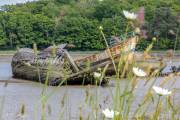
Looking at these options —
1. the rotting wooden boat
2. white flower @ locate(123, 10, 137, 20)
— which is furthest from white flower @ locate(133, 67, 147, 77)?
the rotting wooden boat

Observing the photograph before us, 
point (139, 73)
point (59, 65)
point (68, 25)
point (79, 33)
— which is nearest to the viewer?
point (139, 73)

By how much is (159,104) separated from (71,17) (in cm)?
8441

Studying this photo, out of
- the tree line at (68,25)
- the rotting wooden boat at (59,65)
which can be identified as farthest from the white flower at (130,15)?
the tree line at (68,25)

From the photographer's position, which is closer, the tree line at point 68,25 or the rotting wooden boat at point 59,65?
the rotting wooden boat at point 59,65

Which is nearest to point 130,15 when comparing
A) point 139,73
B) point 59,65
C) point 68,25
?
point 139,73

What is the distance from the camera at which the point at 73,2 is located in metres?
101

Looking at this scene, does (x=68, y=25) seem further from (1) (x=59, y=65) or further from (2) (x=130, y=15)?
(2) (x=130, y=15)

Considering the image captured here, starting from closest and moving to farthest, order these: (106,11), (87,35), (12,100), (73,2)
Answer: (12,100)
(87,35)
(106,11)
(73,2)

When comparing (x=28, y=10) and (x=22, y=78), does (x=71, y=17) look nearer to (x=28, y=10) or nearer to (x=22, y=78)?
(x=28, y=10)

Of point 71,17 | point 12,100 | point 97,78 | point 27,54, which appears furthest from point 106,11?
point 97,78

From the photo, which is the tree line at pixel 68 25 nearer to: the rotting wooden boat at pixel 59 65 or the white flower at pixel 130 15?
the rotting wooden boat at pixel 59 65

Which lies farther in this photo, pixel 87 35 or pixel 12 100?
pixel 87 35

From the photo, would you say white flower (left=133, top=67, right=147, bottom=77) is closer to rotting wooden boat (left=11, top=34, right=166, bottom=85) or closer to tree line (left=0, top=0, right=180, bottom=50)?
rotting wooden boat (left=11, top=34, right=166, bottom=85)

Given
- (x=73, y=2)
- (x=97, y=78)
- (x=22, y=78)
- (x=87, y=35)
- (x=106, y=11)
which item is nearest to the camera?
(x=97, y=78)
